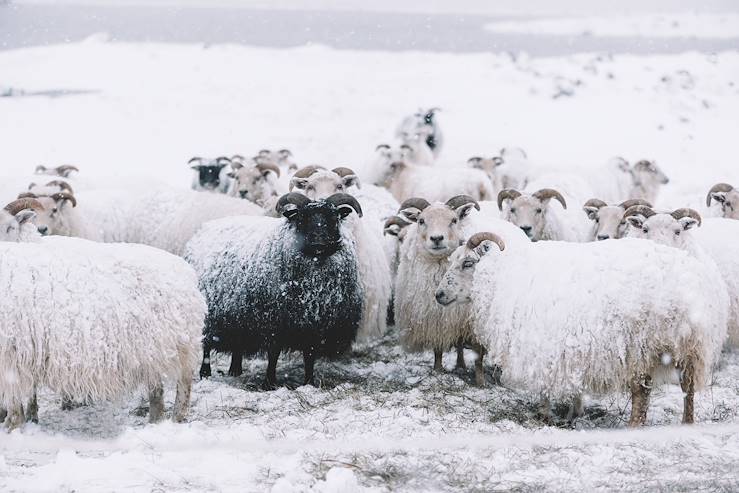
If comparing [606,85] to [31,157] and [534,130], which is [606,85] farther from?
[31,157]

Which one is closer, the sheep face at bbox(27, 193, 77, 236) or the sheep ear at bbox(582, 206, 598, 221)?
the sheep face at bbox(27, 193, 77, 236)

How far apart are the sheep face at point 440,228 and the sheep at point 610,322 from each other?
1.29 metres

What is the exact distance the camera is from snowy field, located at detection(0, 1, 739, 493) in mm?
4973

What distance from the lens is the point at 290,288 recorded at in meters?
7.55

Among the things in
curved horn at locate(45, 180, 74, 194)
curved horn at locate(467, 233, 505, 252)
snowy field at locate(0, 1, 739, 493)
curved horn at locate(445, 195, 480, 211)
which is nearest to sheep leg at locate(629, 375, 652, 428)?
snowy field at locate(0, 1, 739, 493)

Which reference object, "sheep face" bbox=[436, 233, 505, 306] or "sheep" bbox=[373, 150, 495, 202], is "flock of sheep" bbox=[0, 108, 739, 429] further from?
"sheep" bbox=[373, 150, 495, 202]

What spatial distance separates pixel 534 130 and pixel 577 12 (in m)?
81.3

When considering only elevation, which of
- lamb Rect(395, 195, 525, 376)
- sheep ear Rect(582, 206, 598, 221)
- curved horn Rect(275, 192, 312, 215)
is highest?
sheep ear Rect(582, 206, 598, 221)

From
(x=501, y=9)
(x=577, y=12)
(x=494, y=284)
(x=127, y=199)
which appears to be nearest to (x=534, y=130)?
(x=127, y=199)

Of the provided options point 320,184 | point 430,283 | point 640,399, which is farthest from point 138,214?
point 640,399

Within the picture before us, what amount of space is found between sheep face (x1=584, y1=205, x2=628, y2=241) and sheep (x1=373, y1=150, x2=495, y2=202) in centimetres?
301

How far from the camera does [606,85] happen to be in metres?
32.3

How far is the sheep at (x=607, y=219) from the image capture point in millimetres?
8898

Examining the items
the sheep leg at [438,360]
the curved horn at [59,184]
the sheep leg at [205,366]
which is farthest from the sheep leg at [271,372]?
the curved horn at [59,184]
